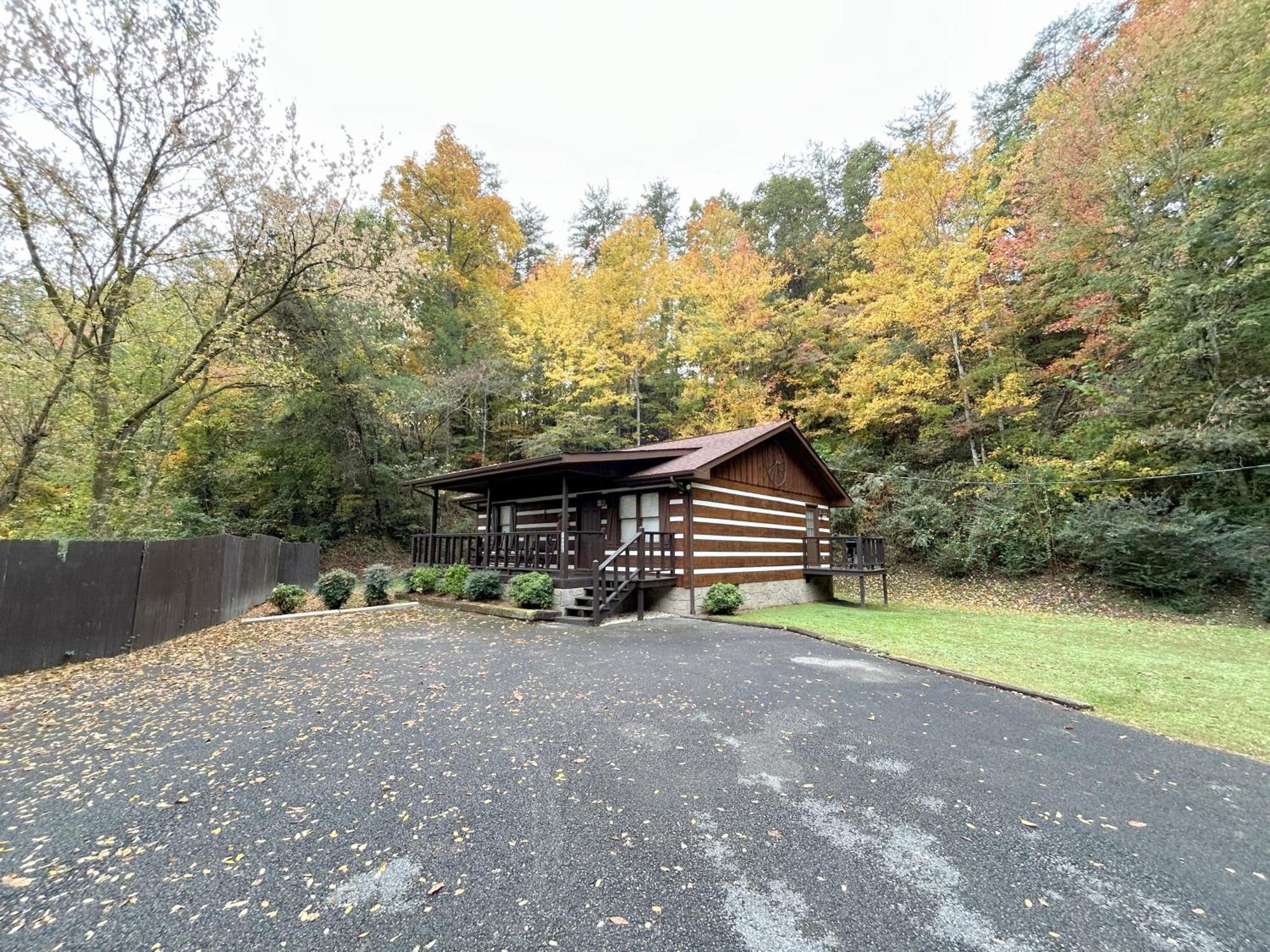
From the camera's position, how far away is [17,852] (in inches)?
105

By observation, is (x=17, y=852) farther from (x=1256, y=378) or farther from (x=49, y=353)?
(x=1256, y=378)

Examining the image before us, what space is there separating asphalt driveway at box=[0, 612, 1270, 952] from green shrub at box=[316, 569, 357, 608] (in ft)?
19.1

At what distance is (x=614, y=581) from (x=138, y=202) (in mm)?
11553

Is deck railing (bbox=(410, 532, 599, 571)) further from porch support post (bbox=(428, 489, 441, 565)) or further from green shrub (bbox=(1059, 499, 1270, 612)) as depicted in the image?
green shrub (bbox=(1059, 499, 1270, 612))

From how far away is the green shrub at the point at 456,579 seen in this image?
1177 centimetres

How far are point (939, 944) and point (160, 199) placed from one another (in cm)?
1481

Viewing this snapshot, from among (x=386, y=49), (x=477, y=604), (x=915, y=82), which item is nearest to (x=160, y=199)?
(x=386, y=49)

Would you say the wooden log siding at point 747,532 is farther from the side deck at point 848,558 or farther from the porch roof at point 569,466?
the porch roof at point 569,466

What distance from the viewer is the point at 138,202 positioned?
31.1 ft

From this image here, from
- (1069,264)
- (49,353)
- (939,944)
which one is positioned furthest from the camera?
(1069,264)

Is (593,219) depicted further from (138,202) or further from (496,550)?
(496,550)

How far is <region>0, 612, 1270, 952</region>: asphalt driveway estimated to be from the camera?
2172 mm

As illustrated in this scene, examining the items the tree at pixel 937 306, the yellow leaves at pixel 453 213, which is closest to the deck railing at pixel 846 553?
the tree at pixel 937 306

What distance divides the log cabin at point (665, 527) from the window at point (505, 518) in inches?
1.6
